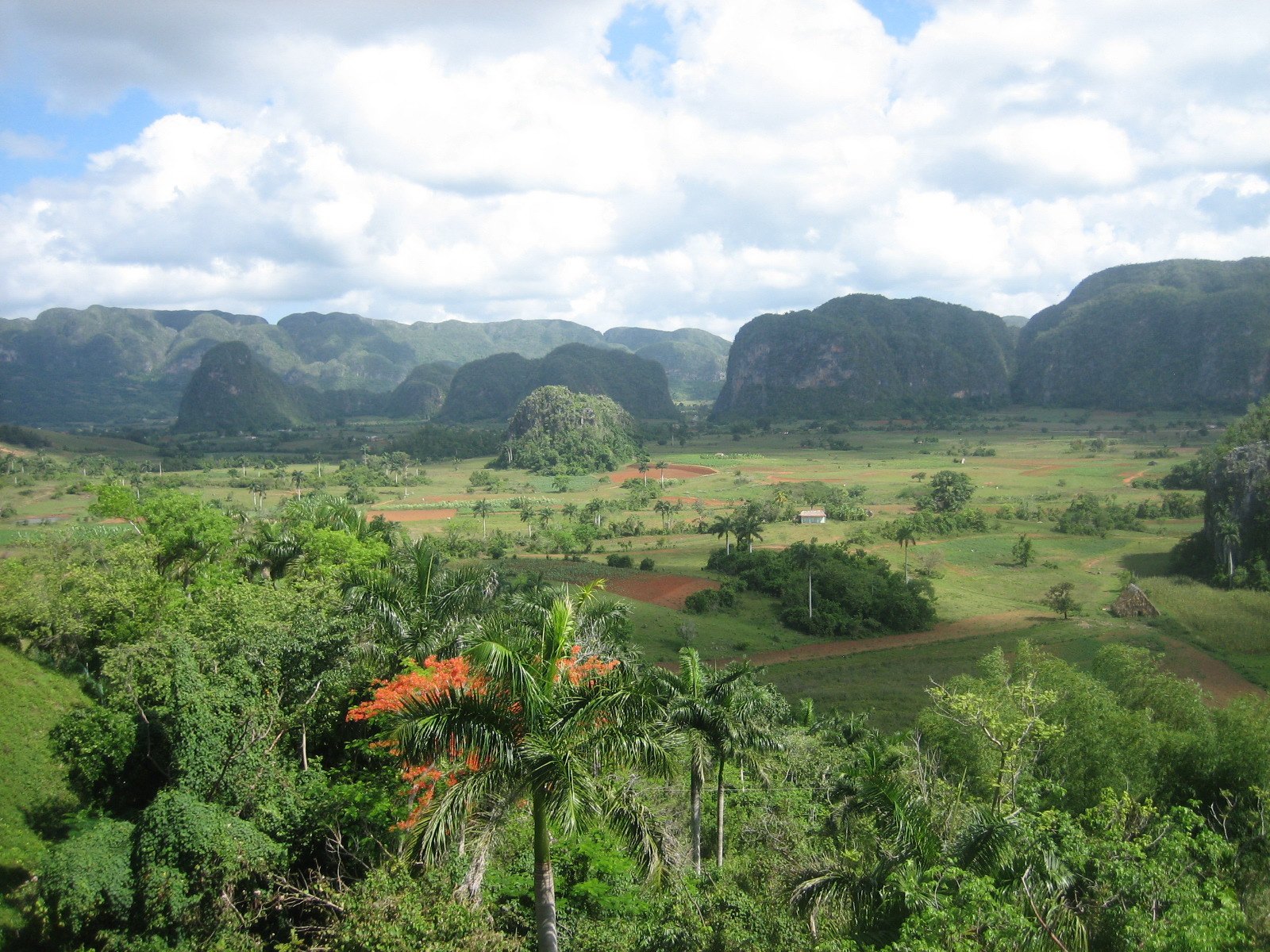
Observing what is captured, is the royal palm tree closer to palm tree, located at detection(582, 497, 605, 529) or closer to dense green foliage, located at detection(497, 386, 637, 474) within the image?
palm tree, located at detection(582, 497, 605, 529)

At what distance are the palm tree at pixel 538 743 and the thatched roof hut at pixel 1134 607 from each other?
144 ft

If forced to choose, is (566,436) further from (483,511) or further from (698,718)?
(698,718)

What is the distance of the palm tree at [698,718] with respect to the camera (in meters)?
14.1

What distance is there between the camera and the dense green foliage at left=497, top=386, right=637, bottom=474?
418ft

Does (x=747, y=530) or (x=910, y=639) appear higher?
(x=747, y=530)

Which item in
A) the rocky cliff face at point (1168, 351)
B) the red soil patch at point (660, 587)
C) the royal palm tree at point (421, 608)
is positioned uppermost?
the rocky cliff face at point (1168, 351)

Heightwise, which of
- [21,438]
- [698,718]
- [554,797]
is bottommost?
[698,718]

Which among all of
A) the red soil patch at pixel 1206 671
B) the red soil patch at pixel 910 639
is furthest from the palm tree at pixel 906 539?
the red soil patch at pixel 1206 671

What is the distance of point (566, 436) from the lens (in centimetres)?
13325

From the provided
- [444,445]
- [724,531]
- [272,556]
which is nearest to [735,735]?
[272,556]

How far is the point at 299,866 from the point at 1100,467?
10648 centimetres

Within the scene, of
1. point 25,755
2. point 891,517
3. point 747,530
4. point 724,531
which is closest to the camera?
point 25,755

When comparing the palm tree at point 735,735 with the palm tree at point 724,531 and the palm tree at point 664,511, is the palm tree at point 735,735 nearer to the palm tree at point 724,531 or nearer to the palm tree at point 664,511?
the palm tree at point 724,531

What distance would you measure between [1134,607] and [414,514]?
58184mm
